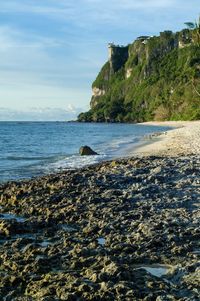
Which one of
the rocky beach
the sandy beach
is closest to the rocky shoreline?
the rocky beach

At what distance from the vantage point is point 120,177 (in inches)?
717

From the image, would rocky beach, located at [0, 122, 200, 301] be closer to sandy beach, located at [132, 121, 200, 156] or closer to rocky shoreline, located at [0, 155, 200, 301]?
rocky shoreline, located at [0, 155, 200, 301]

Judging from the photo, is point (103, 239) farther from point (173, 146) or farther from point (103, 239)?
point (173, 146)

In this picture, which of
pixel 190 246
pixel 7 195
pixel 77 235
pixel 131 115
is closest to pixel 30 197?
pixel 7 195

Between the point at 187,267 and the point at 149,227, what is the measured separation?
262 centimetres

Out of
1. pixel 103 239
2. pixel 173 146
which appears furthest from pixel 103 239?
pixel 173 146

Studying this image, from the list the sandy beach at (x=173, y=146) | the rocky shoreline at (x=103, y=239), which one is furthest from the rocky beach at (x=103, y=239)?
the sandy beach at (x=173, y=146)

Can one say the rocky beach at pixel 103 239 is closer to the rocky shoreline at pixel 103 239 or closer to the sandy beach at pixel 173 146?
the rocky shoreline at pixel 103 239

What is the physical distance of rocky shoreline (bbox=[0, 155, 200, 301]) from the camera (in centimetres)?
785

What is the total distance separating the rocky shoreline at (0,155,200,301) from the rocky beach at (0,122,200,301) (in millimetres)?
16

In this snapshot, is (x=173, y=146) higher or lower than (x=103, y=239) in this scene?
higher

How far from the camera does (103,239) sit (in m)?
10.9

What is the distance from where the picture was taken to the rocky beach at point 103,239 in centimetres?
784

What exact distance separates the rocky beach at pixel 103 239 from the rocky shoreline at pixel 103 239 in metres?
0.02
